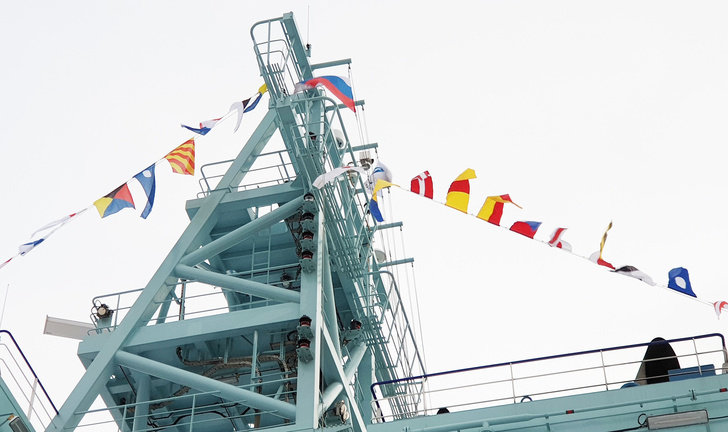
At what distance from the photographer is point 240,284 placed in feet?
55.2

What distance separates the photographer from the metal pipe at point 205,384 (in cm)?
1489

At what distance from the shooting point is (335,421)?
1584 centimetres

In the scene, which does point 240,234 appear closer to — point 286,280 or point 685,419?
point 286,280

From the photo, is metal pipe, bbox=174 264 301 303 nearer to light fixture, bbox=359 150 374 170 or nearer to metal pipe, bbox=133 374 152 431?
metal pipe, bbox=133 374 152 431

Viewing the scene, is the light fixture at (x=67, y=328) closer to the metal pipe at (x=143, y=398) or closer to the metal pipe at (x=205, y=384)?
the metal pipe at (x=143, y=398)

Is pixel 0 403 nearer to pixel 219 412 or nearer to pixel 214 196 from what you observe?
pixel 219 412

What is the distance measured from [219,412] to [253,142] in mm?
5606

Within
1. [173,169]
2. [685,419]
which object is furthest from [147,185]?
[685,419]

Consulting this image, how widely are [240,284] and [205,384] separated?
209 cm

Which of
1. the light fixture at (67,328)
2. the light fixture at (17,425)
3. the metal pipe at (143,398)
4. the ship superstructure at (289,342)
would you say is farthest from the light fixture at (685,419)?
the light fixture at (67,328)

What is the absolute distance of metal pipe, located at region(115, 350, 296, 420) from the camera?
14.9m

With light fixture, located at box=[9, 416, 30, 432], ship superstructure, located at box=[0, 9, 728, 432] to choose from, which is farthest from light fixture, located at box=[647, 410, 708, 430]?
light fixture, located at box=[9, 416, 30, 432]

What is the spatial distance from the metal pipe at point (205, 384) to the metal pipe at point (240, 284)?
5.97ft

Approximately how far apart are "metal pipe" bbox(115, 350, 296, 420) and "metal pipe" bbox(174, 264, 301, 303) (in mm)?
1821
